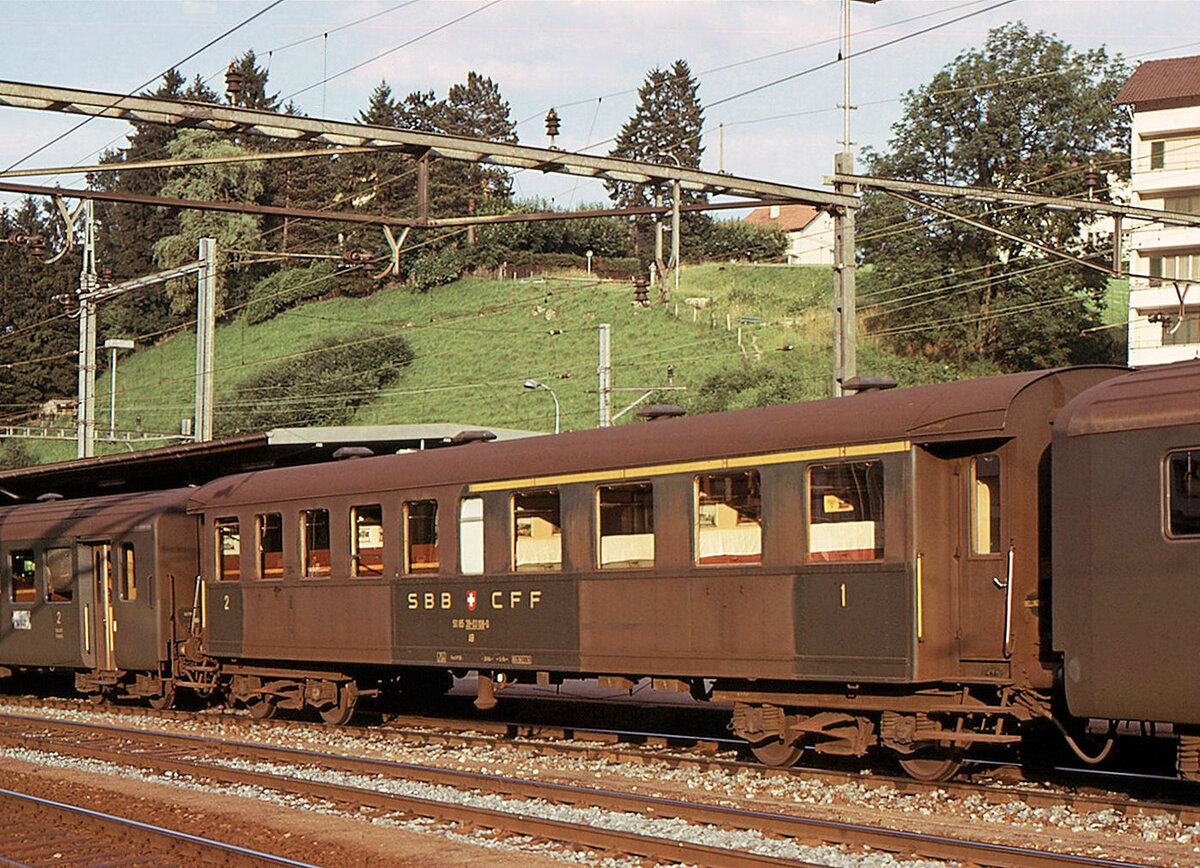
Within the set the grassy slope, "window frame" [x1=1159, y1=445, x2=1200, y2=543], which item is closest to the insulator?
"window frame" [x1=1159, y1=445, x2=1200, y2=543]

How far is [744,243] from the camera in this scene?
110m

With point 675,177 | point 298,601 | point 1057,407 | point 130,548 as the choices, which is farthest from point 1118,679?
point 130,548

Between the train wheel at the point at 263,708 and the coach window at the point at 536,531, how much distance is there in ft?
20.0

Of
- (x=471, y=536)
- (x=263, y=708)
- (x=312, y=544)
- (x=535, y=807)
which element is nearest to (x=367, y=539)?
(x=312, y=544)

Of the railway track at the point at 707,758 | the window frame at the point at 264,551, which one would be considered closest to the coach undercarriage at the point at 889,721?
the railway track at the point at 707,758

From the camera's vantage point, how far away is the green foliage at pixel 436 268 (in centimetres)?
10169

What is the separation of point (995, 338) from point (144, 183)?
76.5m

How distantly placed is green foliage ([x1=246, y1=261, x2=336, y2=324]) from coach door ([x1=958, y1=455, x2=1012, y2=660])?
9504cm

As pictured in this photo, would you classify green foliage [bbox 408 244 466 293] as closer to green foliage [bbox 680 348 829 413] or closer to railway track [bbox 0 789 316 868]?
green foliage [bbox 680 348 829 413]

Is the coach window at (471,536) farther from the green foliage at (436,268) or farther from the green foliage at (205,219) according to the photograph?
the green foliage at (205,219)

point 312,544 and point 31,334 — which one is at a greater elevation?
point 31,334

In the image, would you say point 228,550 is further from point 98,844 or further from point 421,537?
point 98,844

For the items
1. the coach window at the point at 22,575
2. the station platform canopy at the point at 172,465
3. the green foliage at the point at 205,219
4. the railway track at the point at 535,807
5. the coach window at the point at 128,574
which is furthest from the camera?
the green foliage at the point at 205,219

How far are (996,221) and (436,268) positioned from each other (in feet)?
152
